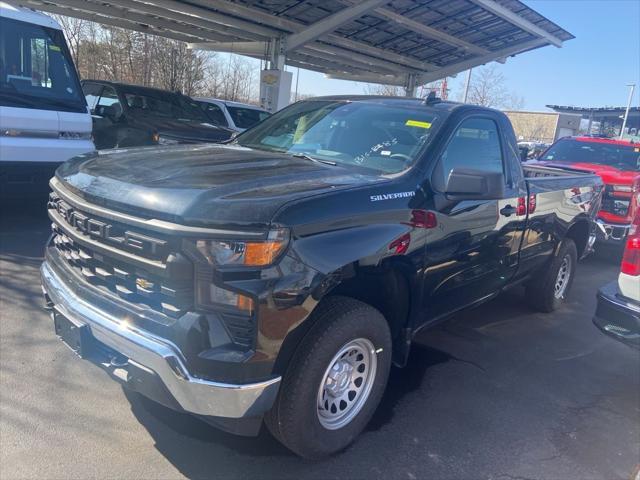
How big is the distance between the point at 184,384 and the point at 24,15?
19.3 feet

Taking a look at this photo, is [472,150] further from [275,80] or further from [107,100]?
[275,80]

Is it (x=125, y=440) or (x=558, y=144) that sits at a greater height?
(x=558, y=144)

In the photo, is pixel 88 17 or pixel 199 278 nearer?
pixel 199 278

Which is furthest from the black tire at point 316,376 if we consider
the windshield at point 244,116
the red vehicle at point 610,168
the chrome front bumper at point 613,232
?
the windshield at point 244,116

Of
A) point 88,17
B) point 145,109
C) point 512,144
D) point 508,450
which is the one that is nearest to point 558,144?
point 512,144

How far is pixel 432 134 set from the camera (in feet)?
11.7

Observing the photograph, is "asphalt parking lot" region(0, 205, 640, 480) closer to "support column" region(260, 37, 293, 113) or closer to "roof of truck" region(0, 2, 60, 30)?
"roof of truck" region(0, 2, 60, 30)

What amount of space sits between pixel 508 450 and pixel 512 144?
2.47m

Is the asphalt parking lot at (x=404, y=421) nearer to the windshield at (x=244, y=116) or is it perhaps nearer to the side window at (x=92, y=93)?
the side window at (x=92, y=93)

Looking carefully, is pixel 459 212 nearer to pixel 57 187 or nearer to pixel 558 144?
pixel 57 187

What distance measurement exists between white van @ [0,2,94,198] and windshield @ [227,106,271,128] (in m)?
5.90

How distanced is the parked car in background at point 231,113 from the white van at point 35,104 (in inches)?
212

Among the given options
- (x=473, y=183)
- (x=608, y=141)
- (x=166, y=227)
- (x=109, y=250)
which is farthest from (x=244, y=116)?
(x=166, y=227)

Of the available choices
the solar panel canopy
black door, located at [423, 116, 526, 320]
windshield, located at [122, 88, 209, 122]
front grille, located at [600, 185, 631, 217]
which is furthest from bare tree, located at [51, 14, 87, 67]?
black door, located at [423, 116, 526, 320]
